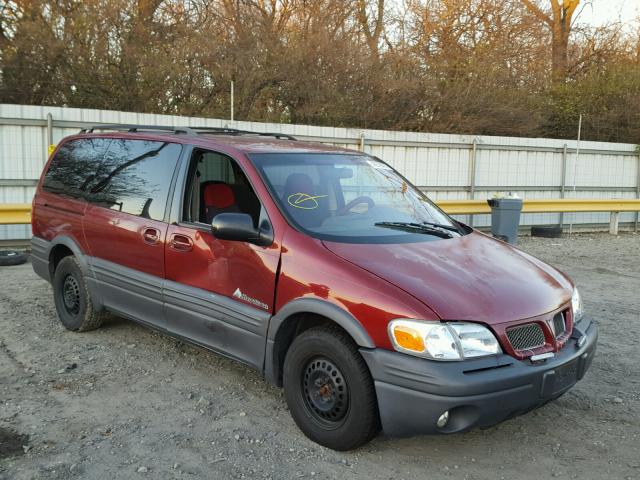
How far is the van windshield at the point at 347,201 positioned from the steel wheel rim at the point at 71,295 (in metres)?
2.36

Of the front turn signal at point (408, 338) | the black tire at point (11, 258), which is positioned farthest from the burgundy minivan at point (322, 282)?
the black tire at point (11, 258)

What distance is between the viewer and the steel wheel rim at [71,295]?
18.3 feet

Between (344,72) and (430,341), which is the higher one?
(344,72)

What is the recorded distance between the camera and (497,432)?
3.93m

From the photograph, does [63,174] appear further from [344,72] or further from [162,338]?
[344,72]

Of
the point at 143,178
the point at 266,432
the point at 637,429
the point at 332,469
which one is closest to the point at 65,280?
the point at 143,178

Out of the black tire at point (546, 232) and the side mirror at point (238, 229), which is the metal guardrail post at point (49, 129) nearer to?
the side mirror at point (238, 229)

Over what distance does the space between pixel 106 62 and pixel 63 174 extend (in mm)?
7634

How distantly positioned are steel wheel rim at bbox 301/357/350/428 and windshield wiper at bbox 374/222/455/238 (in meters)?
1.12

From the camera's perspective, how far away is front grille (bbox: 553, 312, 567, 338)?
11.8 ft

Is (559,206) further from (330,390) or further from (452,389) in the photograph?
(452,389)

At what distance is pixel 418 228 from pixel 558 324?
114 cm

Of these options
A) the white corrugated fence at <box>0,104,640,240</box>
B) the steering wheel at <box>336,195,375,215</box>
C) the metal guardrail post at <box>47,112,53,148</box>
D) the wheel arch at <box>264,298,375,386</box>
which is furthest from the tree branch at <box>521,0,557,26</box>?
the wheel arch at <box>264,298,375,386</box>

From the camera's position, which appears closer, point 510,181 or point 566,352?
point 566,352
